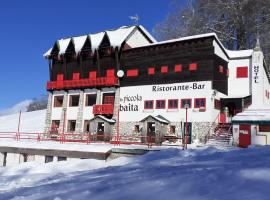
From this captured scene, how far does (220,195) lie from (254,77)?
29346 millimetres

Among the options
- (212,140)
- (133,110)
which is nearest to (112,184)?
(212,140)

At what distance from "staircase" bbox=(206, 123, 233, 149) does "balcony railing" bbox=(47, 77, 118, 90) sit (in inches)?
495

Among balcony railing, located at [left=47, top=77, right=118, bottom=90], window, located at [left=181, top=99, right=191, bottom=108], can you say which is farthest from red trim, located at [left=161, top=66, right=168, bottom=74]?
balcony railing, located at [left=47, top=77, right=118, bottom=90]

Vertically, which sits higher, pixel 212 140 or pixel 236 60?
pixel 236 60

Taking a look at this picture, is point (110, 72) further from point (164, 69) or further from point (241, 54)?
point (241, 54)

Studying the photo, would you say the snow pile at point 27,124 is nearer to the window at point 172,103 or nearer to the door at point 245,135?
the window at point 172,103

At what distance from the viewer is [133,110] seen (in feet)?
119

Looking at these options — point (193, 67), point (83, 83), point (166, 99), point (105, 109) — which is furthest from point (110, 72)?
point (193, 67)

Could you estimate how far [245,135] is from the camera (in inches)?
958

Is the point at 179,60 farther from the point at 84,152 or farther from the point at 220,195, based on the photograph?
the point at 220,195

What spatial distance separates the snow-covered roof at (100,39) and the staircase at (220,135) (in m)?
14.3

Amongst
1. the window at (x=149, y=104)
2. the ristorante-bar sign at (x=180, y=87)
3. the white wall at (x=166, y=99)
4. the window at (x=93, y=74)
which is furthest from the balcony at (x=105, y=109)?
the ristorante-bar sign at (x=180, y=87)

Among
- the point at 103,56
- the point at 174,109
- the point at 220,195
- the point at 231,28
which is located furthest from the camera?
the point at 231,28

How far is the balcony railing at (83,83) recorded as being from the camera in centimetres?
3748
